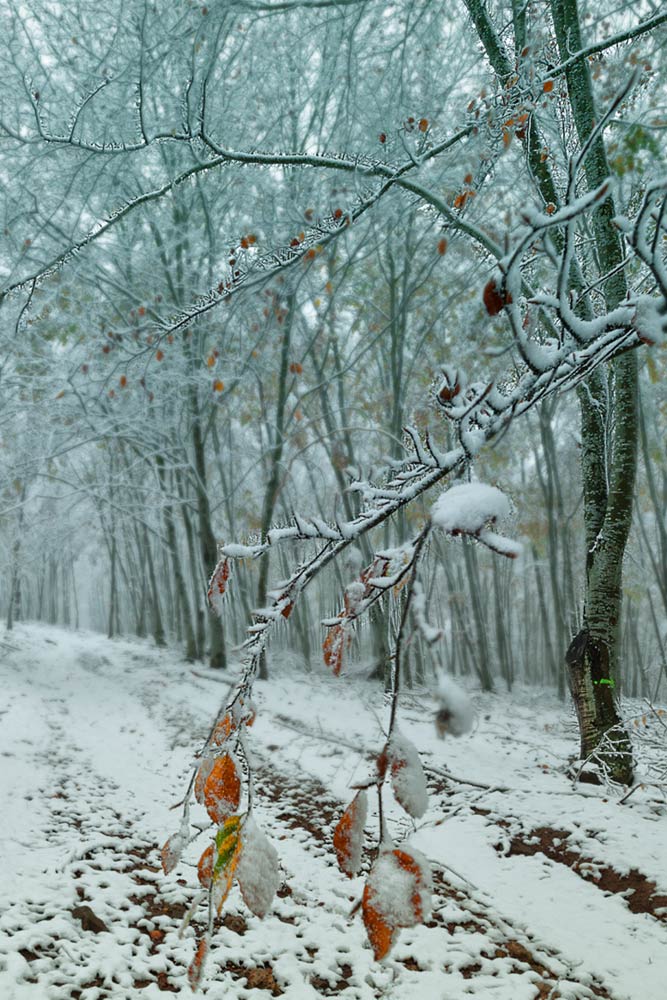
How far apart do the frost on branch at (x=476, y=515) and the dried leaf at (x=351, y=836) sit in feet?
0.94

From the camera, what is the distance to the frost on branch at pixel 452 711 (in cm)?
47

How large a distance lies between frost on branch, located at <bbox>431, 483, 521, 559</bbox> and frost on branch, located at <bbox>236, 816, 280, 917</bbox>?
0.36m

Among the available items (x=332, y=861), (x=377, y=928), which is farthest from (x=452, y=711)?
(x=332, y=861)

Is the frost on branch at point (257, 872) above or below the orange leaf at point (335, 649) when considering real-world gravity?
below

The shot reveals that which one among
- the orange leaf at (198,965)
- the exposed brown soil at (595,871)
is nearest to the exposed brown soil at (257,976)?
the exposed brown soil at (595,871)

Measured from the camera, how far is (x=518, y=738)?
6914mm

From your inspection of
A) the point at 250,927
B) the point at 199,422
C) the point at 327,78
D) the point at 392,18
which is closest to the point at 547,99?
the point at 392,18

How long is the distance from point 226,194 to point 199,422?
4063mm

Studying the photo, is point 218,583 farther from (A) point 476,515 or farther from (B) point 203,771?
(A) point 476,515

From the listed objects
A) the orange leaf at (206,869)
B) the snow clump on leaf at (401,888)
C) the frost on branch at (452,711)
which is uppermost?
the frost on branch at (452,711)

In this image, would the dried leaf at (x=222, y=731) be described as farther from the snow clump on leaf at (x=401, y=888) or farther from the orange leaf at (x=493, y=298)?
the orange leaf at (x=493, y=298)

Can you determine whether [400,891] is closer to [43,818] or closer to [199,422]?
[43,818]

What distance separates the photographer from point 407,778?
1.87 ft

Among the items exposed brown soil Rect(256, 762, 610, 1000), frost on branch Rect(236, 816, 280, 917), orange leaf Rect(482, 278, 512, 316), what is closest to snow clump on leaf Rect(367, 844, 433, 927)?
frost on branch Rect(236, 816, 280, 917)
